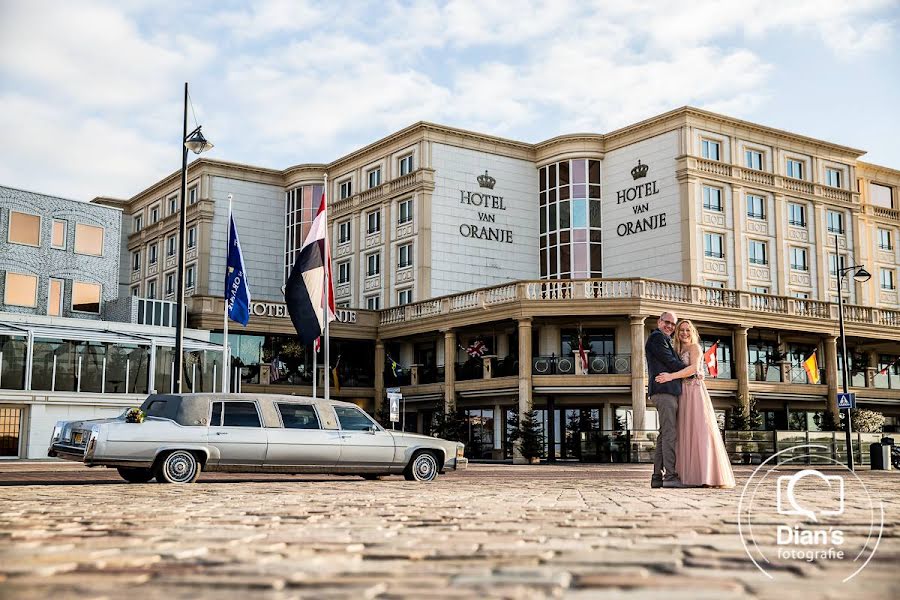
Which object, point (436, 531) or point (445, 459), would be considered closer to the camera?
point (436, 531)

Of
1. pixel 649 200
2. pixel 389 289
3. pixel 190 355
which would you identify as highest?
pixel 649 200

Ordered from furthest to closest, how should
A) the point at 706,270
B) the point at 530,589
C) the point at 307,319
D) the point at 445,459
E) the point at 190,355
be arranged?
1. the point at 706,270
2. the point at 190,355
3. the point at 307,319
4. the point at 445,459
5. the point at 530,589

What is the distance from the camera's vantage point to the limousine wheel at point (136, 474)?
16.2 meters

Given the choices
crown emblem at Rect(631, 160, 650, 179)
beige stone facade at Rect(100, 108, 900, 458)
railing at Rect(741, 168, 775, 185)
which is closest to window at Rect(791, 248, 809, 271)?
beige stone facade at Rect(100, 108, 900, 458)

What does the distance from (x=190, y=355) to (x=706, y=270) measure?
25835mm

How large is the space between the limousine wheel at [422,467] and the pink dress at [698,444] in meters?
6.35

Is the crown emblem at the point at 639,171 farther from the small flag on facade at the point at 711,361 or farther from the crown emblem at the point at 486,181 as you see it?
the small flag on facade at the point at 711,361

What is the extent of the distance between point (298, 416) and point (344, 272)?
43.2m

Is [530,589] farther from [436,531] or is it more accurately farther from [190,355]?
[190,355]

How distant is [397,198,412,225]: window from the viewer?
5488 cm

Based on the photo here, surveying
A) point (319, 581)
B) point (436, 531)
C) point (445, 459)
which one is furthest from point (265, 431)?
point (319, 581)

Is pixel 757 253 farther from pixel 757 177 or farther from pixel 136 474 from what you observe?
pixel 136 474

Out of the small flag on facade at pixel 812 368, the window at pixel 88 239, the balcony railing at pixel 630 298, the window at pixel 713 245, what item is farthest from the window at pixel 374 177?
the small flag on facade at pixel 812 368

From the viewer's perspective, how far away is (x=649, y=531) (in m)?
6.71
